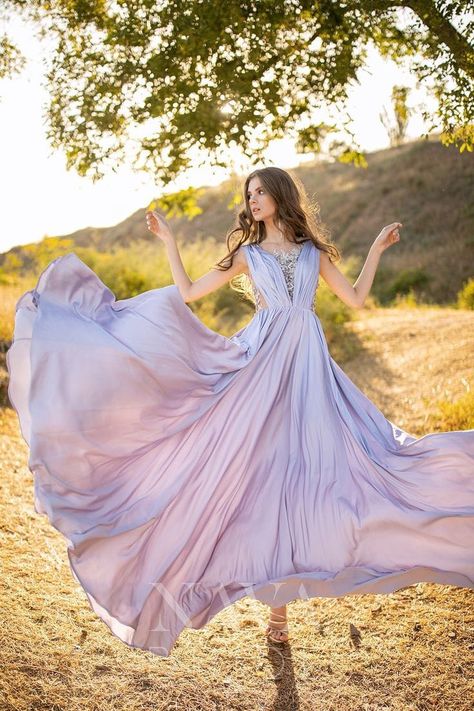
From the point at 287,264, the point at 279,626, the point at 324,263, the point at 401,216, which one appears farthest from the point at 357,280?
the point at 401,216

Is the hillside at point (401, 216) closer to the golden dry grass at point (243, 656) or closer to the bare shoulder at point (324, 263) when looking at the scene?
the bare shoulder at point (324, 263)

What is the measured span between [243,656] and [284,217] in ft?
7.26

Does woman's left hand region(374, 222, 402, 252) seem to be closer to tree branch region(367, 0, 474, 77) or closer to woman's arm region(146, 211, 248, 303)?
woman's arm region(146, 211, 248, 303)

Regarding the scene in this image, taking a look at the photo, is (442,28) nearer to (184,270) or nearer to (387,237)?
(387,237)

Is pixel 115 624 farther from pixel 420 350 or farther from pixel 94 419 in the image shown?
pixel 420 350

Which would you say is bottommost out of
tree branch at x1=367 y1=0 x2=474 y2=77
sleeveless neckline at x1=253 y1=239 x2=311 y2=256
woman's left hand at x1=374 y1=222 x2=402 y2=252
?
woman's left hand at x1=374 y1=222 x2=402 y2=252

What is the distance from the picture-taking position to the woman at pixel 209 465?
2.71 meters

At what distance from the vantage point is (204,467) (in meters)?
3.08

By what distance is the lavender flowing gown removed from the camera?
2705mm

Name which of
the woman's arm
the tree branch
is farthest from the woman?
the tree branch

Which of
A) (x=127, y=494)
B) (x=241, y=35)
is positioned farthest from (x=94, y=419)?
(x=241, y=35)

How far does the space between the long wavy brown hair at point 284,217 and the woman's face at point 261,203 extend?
0.07 feet

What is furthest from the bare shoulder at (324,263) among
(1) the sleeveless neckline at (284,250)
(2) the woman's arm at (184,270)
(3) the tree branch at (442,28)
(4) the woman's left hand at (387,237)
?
(3) the tree branch at (442,28)

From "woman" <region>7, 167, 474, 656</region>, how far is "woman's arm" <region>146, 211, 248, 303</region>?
0.93 ft
